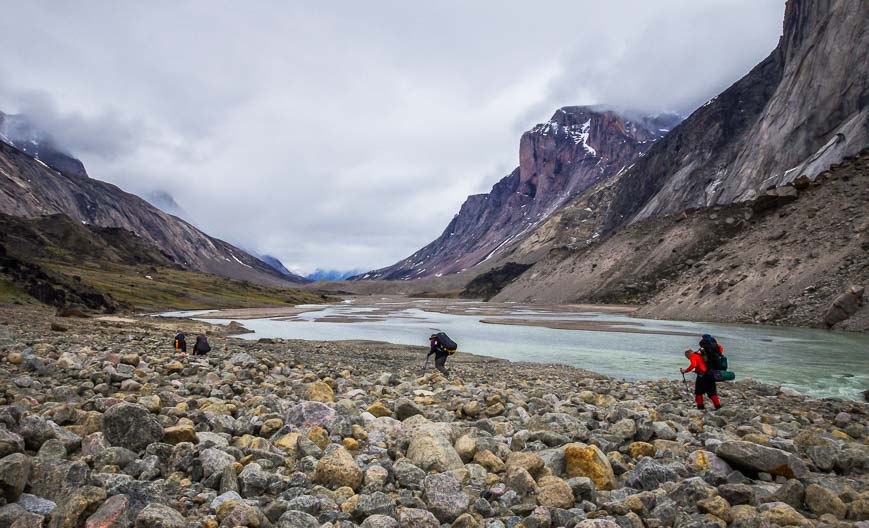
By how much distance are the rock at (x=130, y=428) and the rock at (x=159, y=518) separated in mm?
2137

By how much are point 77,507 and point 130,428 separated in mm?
2342

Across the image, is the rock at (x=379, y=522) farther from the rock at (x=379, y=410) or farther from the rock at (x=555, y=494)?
the rock at (x=379, y=410)

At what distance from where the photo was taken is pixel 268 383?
1373 centimetres

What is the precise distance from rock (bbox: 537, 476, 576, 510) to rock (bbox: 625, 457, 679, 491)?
143 cm

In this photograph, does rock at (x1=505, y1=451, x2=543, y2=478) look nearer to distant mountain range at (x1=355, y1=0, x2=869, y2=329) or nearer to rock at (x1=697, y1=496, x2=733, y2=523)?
rock at (x1=697, y1=496, x2=733, y2=523)

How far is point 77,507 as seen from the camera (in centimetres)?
482

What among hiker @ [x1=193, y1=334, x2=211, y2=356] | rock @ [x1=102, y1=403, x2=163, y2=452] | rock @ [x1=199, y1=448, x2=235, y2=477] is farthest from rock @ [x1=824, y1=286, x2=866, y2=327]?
rock @ [x1=102, y1=403, x2=163, y2=452]

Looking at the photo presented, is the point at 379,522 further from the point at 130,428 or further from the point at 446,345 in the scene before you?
the point at 446,345

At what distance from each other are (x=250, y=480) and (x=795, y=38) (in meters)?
184

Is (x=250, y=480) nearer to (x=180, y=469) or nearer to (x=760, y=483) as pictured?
(x=180, y=469)

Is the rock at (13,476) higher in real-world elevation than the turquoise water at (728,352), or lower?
higher

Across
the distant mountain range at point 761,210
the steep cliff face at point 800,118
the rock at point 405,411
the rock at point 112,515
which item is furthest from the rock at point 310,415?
the steep cliff face at point 800,118

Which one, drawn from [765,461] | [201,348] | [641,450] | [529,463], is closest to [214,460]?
[529,463]

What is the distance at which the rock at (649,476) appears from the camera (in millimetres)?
7090
